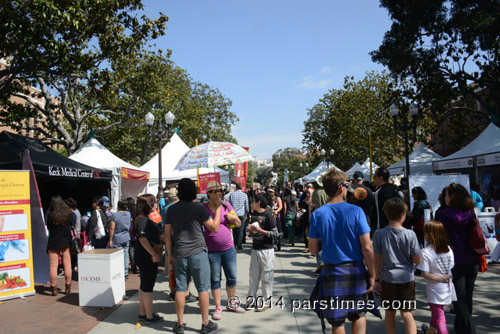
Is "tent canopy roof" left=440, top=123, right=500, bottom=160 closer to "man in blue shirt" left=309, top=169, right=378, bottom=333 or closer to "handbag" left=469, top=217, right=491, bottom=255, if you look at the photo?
"handbag" left=469, top=217, right=491, bottom=255

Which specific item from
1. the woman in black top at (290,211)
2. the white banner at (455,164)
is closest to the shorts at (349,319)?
the woman in black top at (290,211)

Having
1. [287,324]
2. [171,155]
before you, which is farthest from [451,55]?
[287,324]

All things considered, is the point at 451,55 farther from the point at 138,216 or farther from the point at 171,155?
the point at 138,216

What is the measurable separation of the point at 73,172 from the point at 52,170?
3.26 ft

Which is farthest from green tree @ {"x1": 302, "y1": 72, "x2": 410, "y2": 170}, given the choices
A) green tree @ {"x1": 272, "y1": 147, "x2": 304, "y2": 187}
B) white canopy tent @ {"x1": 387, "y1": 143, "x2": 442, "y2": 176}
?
green tree @ {"x1": 272, "y1": 147, "x2": 304, "y2": 187}

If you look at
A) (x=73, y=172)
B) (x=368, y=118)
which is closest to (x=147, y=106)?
(x=73, y=172)

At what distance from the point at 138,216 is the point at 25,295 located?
10.1 feet

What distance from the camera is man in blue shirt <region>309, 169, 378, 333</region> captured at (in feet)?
11.1

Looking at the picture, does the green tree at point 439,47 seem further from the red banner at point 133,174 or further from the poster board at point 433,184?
the red banner at point 133,174

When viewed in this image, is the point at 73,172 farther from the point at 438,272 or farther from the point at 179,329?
the point at 438,272

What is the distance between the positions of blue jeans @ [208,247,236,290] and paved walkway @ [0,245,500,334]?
0.49m

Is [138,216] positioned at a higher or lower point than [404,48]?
lower

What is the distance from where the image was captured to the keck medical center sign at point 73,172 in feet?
29.4

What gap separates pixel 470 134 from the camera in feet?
70.6
